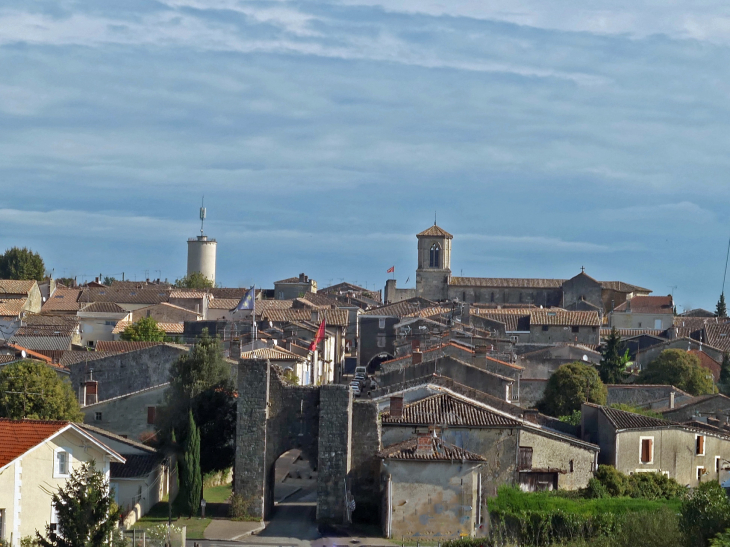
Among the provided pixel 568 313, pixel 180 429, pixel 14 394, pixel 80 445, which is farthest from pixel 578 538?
pixel 568 313

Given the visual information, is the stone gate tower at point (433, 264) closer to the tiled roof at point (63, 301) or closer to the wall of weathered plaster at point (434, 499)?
the tiled roof at point (63, 301)

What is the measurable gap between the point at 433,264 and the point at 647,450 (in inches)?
3418

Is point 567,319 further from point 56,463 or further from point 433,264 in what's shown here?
point 56,463

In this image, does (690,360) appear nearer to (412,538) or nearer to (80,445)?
(412,538)

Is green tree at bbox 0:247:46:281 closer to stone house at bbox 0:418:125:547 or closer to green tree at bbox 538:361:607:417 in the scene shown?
green tree at bbox 538:361:607:417

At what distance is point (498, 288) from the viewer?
4956 inches

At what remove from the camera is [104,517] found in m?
27.0

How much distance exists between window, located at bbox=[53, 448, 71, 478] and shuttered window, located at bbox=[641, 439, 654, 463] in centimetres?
2188

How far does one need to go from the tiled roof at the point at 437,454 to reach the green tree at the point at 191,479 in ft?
20.3

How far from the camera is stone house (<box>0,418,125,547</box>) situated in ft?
105

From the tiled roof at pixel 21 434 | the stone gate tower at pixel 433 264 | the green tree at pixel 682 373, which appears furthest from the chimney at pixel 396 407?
the stone gate tower at pixel 433 264

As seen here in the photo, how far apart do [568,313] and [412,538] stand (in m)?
58.4

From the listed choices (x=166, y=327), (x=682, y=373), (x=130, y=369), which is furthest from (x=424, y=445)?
(x=166, y=327)

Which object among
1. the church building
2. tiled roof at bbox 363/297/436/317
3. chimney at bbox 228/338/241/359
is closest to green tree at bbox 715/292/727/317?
the church building
